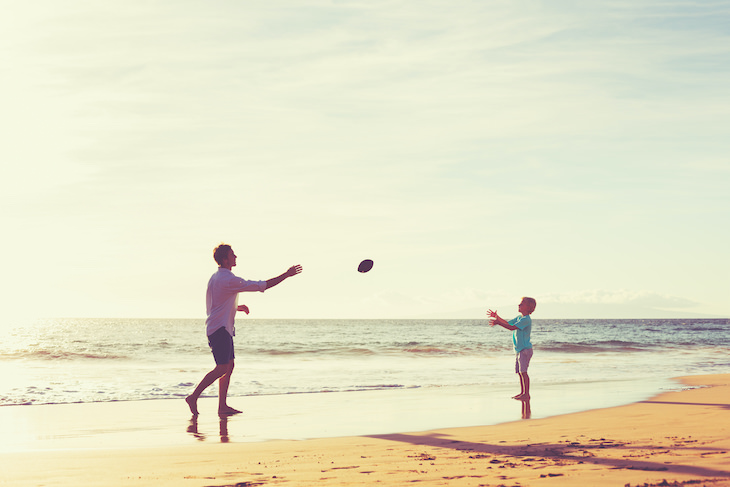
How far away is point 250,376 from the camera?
1405cm

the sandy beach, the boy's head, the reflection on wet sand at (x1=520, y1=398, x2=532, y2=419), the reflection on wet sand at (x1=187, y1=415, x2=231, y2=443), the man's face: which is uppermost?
the man's face

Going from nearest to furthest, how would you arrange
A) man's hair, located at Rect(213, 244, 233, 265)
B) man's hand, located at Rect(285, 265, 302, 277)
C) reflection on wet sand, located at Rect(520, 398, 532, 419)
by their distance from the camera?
man's hand, located at Rect(285, 265, 302, 277)
man's hair, located at Rect(213, 244, 233, 265)
reflection on wet sand, located at Rect(520, 398, 532, 419)

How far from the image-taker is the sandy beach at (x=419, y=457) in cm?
414

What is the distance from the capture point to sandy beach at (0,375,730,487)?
13.6 feet

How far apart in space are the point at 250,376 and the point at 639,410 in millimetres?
8470

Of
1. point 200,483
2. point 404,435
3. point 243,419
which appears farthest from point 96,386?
point 200,483

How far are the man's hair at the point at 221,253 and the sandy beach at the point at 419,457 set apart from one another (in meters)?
1.86

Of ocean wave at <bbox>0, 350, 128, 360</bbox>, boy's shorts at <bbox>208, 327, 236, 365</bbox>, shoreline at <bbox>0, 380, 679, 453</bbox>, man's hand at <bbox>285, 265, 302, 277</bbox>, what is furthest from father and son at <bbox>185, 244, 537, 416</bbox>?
ocean wave at <bbox>0, 350, 128, 360</bbox>

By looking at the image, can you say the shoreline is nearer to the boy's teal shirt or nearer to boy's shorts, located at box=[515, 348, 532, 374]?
boy's shorts, located at box=[515, 348, 532, 374]

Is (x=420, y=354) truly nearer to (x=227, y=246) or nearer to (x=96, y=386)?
(x=96, y=386)

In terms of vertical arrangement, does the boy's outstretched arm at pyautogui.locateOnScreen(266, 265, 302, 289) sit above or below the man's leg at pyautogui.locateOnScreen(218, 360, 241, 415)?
above

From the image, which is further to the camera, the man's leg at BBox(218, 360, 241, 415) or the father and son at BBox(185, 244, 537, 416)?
the man's leg at BBox(218, 360, 241, 415)

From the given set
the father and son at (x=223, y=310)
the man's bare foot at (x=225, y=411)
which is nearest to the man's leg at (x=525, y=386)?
the man's bare foot at (x=225, y=411)

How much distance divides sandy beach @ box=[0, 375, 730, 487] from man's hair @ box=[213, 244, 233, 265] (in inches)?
73.1
